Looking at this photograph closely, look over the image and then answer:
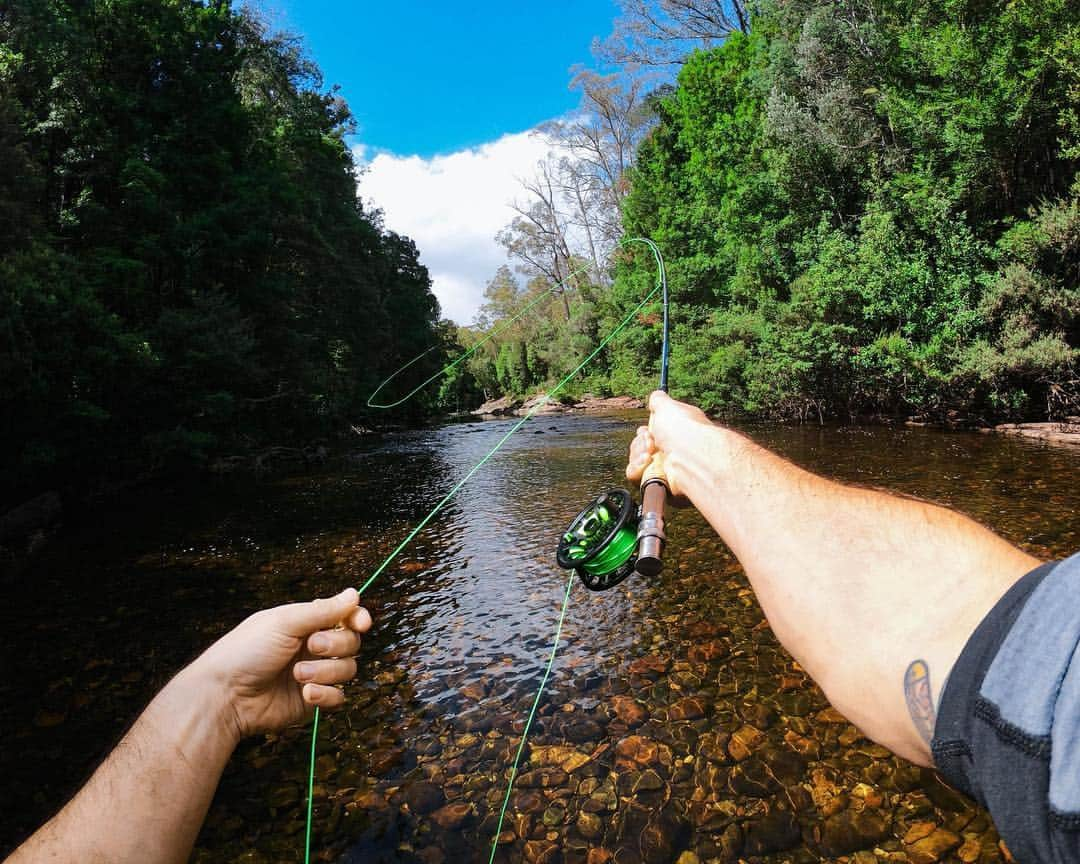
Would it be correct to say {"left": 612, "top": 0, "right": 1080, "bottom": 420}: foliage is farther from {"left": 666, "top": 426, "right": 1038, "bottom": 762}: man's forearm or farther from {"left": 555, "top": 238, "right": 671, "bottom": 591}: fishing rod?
{"left": 666, "top": 426, "right": 1038, "bottom": 762}: man's forearm

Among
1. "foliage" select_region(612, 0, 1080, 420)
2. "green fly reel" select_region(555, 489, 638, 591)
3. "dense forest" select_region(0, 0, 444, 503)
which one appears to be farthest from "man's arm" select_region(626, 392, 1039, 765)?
"foliage" select_region(612, 0, 1080, 420)

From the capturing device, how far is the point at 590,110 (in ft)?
114

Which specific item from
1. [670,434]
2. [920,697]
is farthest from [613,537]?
[920,697]

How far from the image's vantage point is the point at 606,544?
7.91 feet

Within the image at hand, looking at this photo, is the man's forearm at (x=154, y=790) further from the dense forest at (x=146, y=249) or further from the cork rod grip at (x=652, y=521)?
the dense forest at (x=146, y=249)

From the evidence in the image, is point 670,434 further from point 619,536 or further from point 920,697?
point 920,697

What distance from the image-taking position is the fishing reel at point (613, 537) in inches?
78.2

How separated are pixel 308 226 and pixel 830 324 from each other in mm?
18711

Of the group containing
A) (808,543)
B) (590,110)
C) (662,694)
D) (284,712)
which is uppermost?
(590,110)

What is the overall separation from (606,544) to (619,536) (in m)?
0.09

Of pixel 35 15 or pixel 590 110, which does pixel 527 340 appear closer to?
pixel 590 110

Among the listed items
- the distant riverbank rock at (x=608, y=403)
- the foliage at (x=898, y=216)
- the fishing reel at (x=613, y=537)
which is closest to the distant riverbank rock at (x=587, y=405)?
the distant riverbank rock at (x=608, y=403)

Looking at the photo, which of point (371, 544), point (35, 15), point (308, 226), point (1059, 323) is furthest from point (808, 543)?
point (308, 226)

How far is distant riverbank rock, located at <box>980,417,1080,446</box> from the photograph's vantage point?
11586 millimetres
